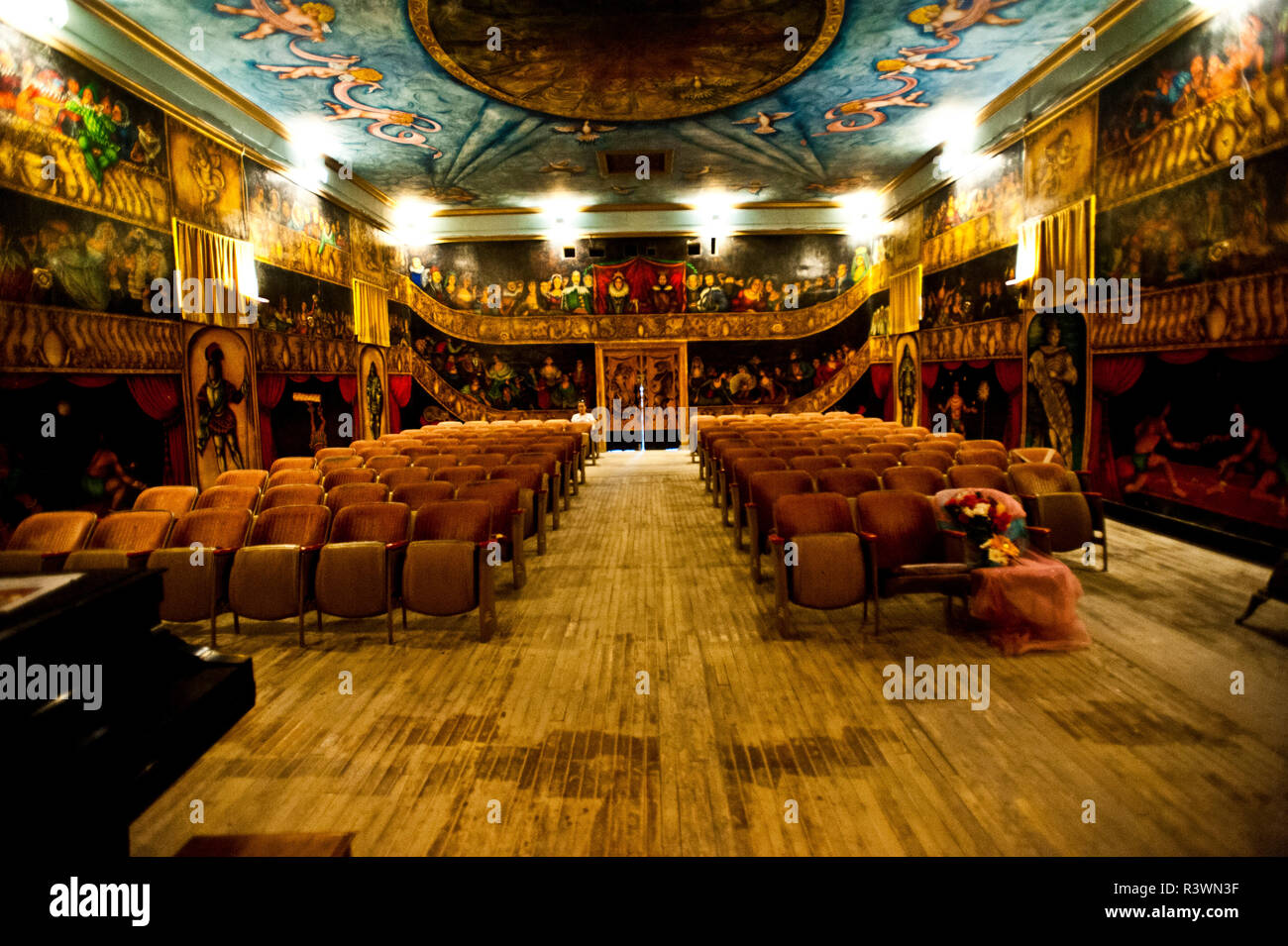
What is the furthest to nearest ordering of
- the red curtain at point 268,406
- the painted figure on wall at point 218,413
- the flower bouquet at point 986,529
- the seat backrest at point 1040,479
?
1. the red curtain at point 268,406
2. the painted figure on wall at point 218,413
3. the seat backrest at point 1040,479
4. the flower bouquet at point 986,529

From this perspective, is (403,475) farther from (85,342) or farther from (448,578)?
(85,342)

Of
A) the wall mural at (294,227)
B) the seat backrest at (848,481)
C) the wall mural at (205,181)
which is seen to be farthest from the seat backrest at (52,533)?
the wall mural at (294,227)

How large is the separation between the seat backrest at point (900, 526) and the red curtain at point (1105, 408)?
16.8 ft

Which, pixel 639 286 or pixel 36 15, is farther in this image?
pixel 639 286

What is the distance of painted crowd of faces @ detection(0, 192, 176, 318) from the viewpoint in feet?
23.7

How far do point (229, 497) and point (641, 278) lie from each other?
54.6ft

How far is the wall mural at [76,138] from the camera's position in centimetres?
727

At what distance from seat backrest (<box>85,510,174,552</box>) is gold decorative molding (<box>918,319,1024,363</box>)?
12112 millimetres

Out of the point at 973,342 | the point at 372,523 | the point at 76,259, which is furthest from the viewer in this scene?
the point at 973,342

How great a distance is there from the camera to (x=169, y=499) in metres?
6.36

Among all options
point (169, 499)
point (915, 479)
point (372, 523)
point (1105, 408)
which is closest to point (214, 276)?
point (169, 499)

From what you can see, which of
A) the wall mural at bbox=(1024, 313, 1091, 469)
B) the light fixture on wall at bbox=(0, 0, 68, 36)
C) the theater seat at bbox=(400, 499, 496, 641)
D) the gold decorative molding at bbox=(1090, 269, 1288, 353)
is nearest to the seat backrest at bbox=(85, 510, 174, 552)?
the theater seat at bbox=(400, 499, 496, 641)

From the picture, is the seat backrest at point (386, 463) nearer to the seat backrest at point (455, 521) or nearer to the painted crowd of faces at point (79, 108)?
the seat backrest at point (455, 521)
